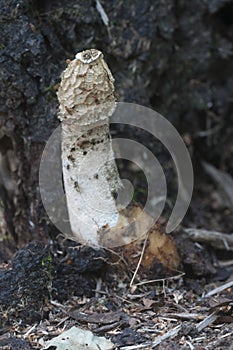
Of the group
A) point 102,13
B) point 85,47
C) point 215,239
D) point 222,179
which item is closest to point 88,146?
point 85,47

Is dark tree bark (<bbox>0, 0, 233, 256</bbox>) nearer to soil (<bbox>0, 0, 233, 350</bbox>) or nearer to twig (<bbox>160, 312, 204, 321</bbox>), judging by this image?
soil (<bbox>0, 0, 233, 350</bbox>)

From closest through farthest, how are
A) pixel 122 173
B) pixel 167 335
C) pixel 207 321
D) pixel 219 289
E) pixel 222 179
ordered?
pixel 167 335 < pixel 207 321 < pixel 219 289 < pixel 122 173 < pixel 222 179

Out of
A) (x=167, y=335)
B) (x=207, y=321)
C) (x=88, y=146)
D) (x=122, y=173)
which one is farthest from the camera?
(x=122, y=173)

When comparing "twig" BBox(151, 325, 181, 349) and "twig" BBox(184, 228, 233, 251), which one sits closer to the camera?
"twig" BBox(151, 325, 181, 349)

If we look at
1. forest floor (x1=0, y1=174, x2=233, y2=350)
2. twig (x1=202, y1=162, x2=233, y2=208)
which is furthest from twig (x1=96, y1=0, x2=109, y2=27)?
twig (x1=202, y1=162, x2=233, y2=208)

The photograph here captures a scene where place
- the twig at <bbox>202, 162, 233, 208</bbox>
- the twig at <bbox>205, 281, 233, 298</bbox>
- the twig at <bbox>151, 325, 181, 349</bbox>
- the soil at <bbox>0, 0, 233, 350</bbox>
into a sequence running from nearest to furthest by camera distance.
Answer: the twig at <bbox>151, 325, 181, 349</bbox>, the soil at <bbox>0, 0, 233, 350</bbox>, the twig at <bbox>205, 281, 233, 298</bbox>, the twig at <bbox>202, 162, 233, 208</bbox>

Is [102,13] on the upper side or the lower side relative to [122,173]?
upper

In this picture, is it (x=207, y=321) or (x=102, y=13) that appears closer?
(x=207, y=321)

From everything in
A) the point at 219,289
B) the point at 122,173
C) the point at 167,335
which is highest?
the point at 167,335

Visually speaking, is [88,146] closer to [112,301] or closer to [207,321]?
[112,301]
